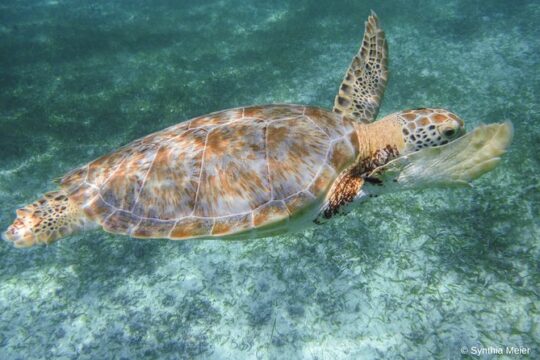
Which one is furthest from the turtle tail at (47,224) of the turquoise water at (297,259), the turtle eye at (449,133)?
the turtle eye at (449,133)

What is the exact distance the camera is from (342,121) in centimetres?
213

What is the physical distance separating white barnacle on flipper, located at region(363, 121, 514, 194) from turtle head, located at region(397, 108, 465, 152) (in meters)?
0.28

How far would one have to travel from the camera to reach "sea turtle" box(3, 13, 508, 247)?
1837 mm

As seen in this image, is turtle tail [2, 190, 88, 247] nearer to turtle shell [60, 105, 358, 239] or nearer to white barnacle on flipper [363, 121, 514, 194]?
turtle shell [60, 105, 358, 239]

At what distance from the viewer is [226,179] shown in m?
1.86

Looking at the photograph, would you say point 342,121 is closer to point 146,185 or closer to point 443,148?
point 443,148

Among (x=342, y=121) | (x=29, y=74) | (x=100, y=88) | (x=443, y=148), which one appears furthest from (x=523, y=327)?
(x=29, y=74)

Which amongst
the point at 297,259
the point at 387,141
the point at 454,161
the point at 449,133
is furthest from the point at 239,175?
the point at 449,133

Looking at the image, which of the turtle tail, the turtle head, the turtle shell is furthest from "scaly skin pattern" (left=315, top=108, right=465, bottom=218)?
the turtle tail

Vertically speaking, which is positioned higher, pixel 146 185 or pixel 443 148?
pixel 443 148

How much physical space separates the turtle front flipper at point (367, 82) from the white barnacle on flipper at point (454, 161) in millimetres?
867

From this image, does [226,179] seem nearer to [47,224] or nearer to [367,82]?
[47,224]

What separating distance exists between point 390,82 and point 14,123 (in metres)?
4.66

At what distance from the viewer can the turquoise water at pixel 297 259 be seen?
200 centimetres
